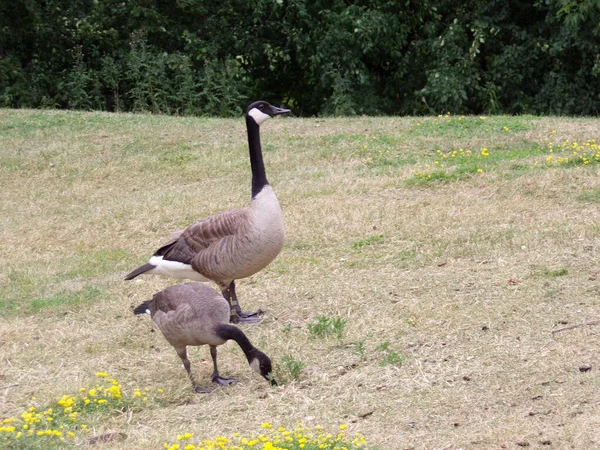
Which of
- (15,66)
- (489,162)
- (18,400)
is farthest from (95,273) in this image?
(15,66)

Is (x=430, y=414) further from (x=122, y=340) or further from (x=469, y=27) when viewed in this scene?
(x=469, y=27)

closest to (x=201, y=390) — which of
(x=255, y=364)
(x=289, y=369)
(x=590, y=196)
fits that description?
(x=255, y=364)

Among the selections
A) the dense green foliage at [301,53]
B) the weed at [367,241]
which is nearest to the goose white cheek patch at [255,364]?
the weed at [367,241]

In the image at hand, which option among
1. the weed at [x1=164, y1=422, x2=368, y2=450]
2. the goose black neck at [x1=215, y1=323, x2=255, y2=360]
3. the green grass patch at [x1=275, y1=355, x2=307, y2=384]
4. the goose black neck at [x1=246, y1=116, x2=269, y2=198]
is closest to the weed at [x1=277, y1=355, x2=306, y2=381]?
the green grass patch at [x1=275, y1=355, x2=307, y2=384]

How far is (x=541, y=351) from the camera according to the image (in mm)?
5766

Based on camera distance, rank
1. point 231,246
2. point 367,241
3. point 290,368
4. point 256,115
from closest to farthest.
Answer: point 290,368, point 231,246, point 256,115, point 367,241

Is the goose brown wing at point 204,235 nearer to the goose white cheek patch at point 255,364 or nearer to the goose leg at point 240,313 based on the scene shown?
the goose leg at point 240,313

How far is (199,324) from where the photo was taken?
5.48m

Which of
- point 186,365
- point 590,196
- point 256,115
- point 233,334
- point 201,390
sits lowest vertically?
point 201,390

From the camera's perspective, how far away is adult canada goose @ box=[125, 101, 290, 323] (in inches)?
258

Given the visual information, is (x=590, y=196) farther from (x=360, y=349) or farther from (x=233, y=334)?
(x=233, y=334)

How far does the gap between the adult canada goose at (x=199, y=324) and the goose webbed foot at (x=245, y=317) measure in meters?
1.07

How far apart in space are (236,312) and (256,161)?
47.2 inches

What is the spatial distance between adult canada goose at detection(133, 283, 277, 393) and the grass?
0.20 m
